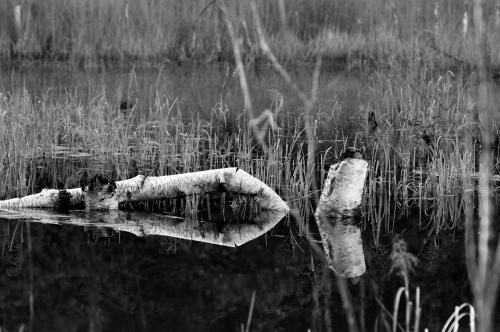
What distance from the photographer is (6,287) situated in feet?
13.3

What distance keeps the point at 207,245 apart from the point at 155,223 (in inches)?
21.4

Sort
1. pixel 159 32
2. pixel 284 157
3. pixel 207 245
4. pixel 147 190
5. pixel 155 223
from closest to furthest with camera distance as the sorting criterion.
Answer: pixel 207 245
pixel 155 223
pixel 147 190
pixel 284 157
pixel 159 32

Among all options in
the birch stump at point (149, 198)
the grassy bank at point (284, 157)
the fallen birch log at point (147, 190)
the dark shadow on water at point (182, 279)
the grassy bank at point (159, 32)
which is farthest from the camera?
the grassy bank at point (159, 32)

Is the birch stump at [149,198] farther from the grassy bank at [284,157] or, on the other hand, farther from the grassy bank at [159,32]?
the grassy bank at [159,32]

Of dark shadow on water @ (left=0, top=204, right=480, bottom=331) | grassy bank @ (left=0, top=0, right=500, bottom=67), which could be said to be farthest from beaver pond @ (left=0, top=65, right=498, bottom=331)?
grassy bank @ (left=0, top=0, right=500, bottom=67)

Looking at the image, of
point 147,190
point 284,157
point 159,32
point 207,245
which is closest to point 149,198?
point 147,190

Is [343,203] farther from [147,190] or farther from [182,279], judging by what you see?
[182,279]

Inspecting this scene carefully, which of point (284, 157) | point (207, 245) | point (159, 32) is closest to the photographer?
point (207, 245)

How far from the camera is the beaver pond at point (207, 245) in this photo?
374 centimetres

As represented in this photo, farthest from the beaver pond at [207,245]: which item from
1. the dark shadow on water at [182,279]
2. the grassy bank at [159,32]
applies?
the grassy bank at [159,32]

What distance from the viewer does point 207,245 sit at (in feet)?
16.0

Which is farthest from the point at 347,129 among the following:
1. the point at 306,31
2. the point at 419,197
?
the point at 306,31

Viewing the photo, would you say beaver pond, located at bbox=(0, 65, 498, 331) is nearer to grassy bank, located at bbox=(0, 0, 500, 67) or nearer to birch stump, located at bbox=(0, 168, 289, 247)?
birch stump, located at bbox=(0, 168, 289, 247)

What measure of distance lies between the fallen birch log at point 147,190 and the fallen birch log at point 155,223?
6cm
